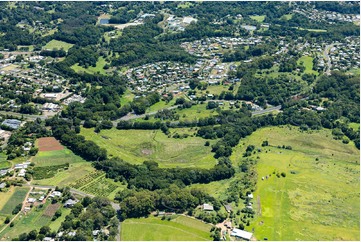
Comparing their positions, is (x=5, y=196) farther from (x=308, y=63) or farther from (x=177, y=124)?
(x=308, y=63)

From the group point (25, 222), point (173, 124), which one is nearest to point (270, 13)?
point (173, 124)

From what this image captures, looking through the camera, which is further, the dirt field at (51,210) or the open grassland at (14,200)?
the open grassland at (14,200)

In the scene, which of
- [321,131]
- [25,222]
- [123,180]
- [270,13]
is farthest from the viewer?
[270,13]

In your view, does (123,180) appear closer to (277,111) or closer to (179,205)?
(179,205)

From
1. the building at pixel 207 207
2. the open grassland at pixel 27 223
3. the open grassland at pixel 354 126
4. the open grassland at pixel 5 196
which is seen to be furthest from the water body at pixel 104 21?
the building at pixel 207 207

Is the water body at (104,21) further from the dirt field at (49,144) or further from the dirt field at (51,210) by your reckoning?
the dirt field at (51,210)
